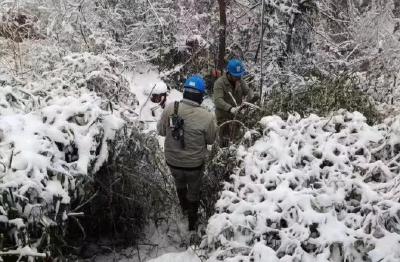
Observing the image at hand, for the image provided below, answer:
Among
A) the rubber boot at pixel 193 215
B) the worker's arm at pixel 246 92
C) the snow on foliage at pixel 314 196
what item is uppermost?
the worker's arm at pixel 246 92

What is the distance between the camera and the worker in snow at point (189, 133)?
4781mm

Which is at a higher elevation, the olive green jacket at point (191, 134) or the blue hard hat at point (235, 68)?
the blue hard hat at point (235, 68)

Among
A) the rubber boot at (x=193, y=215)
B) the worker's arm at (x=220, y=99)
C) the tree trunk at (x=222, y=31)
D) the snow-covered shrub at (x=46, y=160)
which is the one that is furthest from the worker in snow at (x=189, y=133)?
the tree trunk at (x=222, y=31)

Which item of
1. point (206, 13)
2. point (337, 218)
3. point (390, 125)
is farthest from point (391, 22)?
point (337, 218)

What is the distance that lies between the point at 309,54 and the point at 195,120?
5.69m

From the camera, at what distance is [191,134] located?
15.8 feet

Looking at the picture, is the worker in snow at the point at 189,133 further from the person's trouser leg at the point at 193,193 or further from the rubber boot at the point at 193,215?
the rubber boot at the point at 193,215

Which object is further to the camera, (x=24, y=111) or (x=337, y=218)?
(x=24, y=111)

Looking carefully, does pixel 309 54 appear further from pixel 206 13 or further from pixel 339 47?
pixel 206 13

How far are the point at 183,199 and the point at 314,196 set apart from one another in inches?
83.0

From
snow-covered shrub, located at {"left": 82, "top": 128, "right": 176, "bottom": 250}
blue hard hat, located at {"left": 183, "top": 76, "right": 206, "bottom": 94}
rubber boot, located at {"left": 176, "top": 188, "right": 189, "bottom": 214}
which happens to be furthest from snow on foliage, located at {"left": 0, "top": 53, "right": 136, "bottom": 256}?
rubber boot, located at {"left": 176, "top": 188, "right": 189, "bottom": 214}

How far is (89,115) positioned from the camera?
4234 mm

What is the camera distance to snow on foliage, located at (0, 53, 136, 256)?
333 cm

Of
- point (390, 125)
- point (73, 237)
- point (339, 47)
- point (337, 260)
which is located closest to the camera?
point (337, 260)
